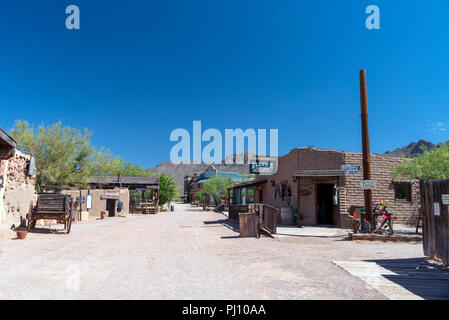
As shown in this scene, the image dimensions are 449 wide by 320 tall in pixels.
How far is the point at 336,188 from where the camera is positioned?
640 inches

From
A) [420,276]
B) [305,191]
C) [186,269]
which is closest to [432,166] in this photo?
[305,191]

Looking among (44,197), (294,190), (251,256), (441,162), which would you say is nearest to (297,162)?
(294,190)

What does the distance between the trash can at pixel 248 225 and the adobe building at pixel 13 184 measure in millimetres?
8561

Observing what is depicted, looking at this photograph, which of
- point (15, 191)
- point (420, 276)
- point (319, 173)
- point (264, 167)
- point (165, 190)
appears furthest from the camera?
point (165, 190)

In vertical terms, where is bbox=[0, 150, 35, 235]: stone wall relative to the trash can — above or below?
above

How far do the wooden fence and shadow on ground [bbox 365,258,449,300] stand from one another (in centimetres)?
32

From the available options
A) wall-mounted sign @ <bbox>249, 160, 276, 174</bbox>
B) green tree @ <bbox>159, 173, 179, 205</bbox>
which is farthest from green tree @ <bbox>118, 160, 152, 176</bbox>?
wall-mounted sign @ <bbox>249, 160, 276, 174</bbox>

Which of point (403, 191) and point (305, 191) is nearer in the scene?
point (305, 191)

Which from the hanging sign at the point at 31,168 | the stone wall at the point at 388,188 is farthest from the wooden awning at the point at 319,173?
the hanging sign at the point at 31,168

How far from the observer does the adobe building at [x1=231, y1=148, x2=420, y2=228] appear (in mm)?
16641

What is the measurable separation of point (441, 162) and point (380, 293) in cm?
1100

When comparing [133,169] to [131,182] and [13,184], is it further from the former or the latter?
[13,184]

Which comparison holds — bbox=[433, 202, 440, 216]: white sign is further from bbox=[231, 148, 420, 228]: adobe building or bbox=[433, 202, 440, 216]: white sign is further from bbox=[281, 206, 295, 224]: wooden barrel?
bbox=[281, 206, 295, 224]: wooden barrel

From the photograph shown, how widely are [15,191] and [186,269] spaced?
10.2 metres
